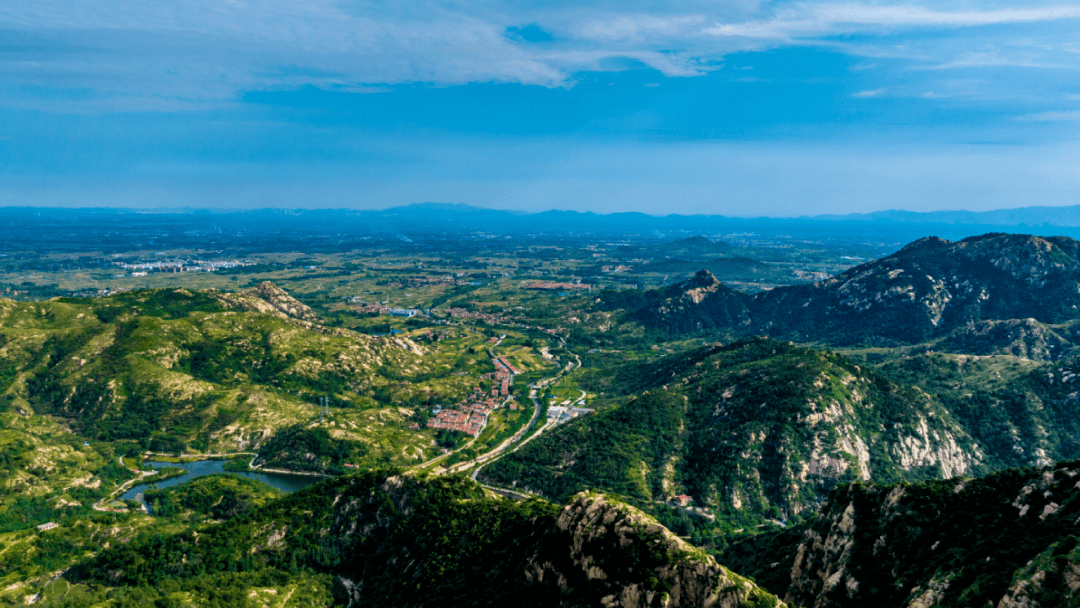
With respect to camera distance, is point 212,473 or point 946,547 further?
point 212,473

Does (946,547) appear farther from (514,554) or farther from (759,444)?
(759,444)

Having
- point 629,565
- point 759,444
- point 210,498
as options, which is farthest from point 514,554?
point 210,498

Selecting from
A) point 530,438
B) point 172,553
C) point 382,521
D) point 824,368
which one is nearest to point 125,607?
point 172,553

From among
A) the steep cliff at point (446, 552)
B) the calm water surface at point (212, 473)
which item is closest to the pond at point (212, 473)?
the calm water surface at point (212, 473)

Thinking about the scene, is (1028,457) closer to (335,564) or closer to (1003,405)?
(1003,405)

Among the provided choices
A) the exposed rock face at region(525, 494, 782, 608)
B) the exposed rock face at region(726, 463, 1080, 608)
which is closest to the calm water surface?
the exposed rock face at region(525, 494, 782, 608)

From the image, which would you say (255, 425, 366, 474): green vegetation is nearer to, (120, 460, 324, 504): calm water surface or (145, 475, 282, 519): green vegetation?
(120, 460, 324, 504): calm water surface

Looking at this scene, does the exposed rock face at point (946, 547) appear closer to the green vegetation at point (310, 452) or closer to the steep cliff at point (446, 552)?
the steep cliff at point (446, 552)
